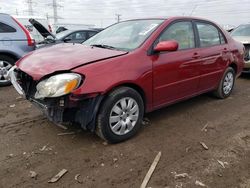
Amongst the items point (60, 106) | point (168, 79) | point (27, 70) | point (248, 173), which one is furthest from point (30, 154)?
point (248, 173)

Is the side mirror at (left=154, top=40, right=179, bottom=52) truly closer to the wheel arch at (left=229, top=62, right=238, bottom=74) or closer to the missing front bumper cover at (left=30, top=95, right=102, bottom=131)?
the missing front bumper cover at (left=30, top=95, right=102, bottom=131)

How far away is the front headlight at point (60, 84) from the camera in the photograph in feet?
9.02

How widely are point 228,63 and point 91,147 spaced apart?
3.27 metres

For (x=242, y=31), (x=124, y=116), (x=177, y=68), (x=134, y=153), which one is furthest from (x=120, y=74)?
(x=242, y=31)

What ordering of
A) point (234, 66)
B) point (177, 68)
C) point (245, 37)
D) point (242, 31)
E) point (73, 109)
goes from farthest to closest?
1. point (242, 31)
2. point (245, 37)
3. point (234, 66)
4. point (177, 68)
5. point (73, 109)

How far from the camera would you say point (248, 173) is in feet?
8.91

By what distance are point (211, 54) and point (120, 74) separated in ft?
6.99

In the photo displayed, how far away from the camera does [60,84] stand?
9.05ft

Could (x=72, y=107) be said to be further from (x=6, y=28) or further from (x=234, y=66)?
(x=6, y=28)

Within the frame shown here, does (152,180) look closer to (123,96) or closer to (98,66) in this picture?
(123,96)

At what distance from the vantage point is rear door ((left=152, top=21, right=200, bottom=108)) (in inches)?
139

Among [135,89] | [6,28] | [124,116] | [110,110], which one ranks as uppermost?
[6,28]

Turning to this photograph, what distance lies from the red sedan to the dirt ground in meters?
0.33

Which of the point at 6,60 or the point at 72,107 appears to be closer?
the point at 72,107
